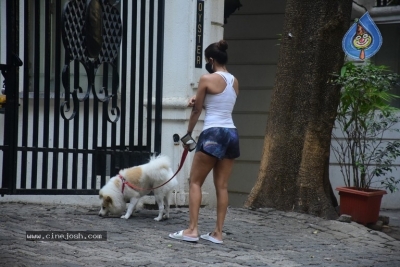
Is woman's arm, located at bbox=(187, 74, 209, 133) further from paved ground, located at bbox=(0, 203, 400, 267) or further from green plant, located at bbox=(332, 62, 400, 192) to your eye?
green plant, located at bbox=(332, 62, 400, 192)

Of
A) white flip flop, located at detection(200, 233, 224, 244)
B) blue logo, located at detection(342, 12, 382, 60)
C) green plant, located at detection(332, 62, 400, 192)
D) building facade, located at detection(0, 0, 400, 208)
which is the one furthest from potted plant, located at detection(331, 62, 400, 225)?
white flip flop, located at detection(200, 233, 224, 244)

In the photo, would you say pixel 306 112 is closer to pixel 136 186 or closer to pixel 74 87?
pixel 136 186

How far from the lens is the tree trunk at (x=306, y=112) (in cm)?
900

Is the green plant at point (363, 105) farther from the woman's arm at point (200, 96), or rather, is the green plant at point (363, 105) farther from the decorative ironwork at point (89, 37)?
the decorative ironwork at point (89, 37)

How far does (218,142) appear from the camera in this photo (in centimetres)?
704

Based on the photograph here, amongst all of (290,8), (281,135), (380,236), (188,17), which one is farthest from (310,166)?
(188,17)

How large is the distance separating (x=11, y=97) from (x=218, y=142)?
2047 mm

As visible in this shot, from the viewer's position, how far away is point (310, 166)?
8.97 metres

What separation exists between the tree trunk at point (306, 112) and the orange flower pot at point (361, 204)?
0.64ft

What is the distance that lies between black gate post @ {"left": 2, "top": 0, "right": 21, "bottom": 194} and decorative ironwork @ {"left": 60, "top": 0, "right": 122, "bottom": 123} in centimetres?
60

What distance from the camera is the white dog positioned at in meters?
8.25

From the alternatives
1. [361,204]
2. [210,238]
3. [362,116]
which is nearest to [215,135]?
[210,238]

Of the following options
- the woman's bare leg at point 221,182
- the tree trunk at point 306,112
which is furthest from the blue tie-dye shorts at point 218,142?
the tree trunk at point 306,112

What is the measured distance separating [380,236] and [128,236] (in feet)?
9.72
